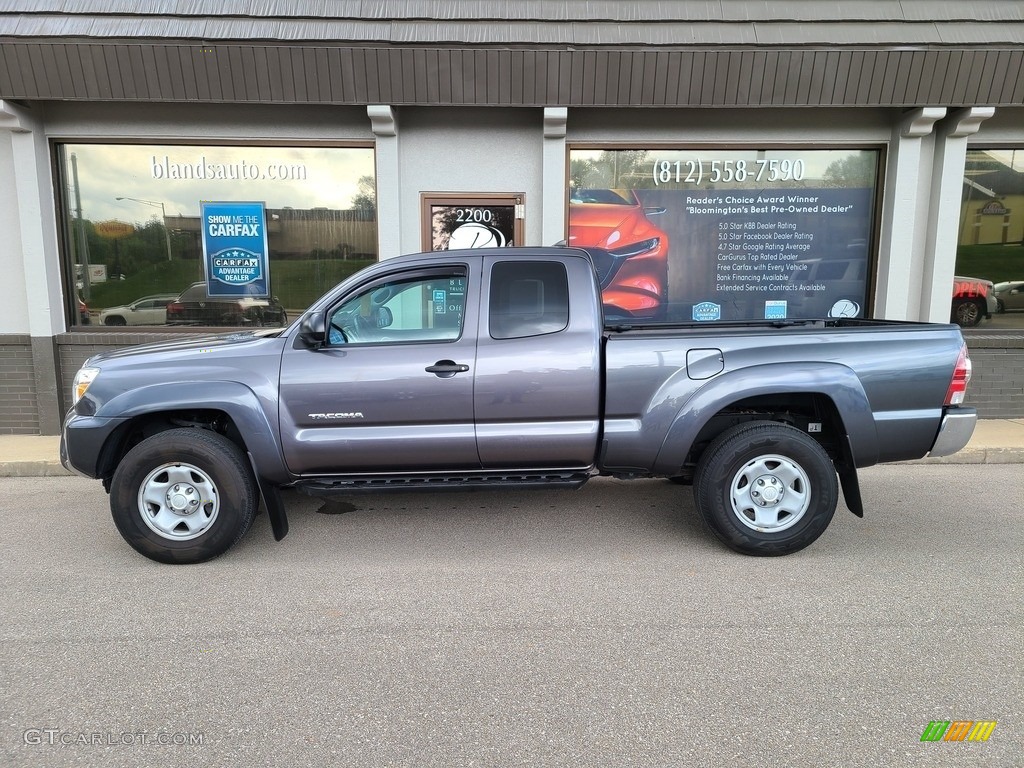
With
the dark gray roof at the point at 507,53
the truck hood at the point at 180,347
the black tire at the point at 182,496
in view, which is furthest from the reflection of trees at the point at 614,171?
the black tire at the point at 182,496

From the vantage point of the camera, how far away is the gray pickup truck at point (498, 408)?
4027mm

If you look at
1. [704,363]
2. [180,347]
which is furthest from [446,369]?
[180,347]

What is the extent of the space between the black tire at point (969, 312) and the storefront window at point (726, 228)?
116 centimetres

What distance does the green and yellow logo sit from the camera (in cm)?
249

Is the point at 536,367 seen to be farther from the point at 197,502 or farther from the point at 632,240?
the point at 632,240

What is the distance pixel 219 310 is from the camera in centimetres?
804

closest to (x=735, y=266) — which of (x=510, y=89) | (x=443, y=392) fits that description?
(x=510, y=89)

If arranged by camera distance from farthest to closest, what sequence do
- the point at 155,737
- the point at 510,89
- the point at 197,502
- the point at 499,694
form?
the point at 510,89 → the point at 197,502 → the point at 499,694 → the point at 155,737

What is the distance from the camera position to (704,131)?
773cm

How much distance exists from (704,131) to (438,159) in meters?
3.19

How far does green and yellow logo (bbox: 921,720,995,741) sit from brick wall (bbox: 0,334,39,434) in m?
8.81

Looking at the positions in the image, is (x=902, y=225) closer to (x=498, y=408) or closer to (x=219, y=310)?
(x=498, y=408)

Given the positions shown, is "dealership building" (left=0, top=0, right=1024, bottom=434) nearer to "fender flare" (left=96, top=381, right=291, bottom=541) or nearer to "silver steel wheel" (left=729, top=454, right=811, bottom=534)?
"silver steel wheel" (left=729, top=454, right=811, bottom=534)

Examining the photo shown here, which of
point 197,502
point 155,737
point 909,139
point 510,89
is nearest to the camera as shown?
point 155,737
